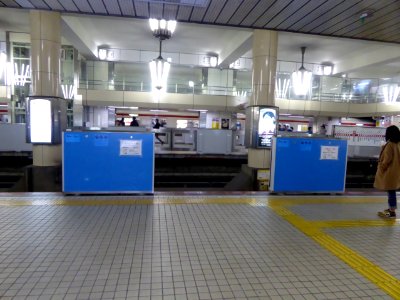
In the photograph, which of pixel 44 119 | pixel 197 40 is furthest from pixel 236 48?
pixel 44 119

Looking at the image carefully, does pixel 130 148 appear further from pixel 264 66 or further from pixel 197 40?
pixel 197 40

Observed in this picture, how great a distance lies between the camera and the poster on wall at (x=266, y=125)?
8.12 meters

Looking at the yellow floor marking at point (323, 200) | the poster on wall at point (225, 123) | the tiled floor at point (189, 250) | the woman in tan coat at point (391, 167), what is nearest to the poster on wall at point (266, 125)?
the yellow floor marking at point (323, 200)

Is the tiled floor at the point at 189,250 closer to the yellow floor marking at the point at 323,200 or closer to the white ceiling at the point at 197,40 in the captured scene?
the yellow floor marking at the point at 323,200

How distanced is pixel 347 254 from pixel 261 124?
5.49m

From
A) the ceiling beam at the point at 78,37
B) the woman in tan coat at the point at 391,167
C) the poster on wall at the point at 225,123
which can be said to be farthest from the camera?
the poster on wall at the point at 225,123

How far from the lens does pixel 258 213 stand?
4340 millimetres

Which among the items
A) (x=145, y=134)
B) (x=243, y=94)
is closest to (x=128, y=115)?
(x=243, y=94)

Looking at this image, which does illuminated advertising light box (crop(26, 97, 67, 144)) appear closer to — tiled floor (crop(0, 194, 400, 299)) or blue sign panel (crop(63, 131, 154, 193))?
blue sign panel (crop(63, 131, 154, 193))

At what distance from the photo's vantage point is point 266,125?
8.18 meters

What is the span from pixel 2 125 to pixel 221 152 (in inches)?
299

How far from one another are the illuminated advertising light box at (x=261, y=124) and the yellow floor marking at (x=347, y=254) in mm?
3984

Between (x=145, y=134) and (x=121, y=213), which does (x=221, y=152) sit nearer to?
(x=145, y=134)

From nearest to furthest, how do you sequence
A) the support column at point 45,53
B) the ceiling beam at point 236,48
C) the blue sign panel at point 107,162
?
the blue sign panel at point 107,162 → the support column at point 45,53 → the ceiling beam at point 236,48
